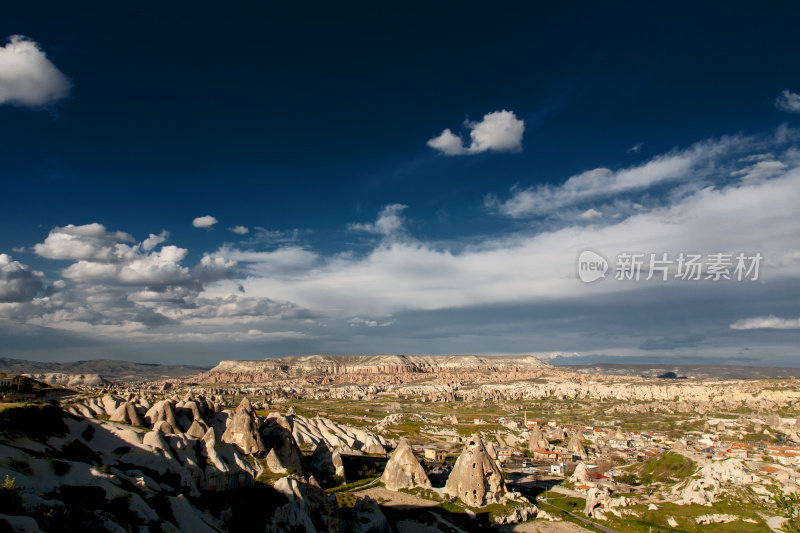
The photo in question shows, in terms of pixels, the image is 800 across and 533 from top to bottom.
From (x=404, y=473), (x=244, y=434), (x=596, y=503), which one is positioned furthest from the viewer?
(x=404, y=473)

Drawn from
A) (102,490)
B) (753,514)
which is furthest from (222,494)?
(753,514)

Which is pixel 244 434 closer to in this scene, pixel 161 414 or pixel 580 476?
pixel 161 414

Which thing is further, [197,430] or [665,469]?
[665,469]

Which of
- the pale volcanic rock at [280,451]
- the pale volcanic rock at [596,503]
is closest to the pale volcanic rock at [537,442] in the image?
the pale volcanic rock at [596,503]

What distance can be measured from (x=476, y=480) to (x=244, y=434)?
35925 millimetres

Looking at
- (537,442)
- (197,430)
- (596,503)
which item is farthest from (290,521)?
(537,442)

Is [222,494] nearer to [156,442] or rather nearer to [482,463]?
[156,442]

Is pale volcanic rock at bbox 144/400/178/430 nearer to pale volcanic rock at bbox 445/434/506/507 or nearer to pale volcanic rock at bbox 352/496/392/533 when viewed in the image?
pale volcanic rock at bbox 352/496/392/533

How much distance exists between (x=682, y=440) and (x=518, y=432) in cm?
5096

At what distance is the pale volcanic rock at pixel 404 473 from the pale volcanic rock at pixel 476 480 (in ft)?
17.4

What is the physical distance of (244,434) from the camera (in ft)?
235

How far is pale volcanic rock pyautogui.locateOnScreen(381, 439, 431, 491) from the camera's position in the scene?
74500 millimetres

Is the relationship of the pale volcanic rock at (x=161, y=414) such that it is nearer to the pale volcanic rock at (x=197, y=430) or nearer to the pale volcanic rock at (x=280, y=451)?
the pale volcanic rock at (x=197, y=430)

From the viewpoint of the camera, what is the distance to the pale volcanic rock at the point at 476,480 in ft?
225
